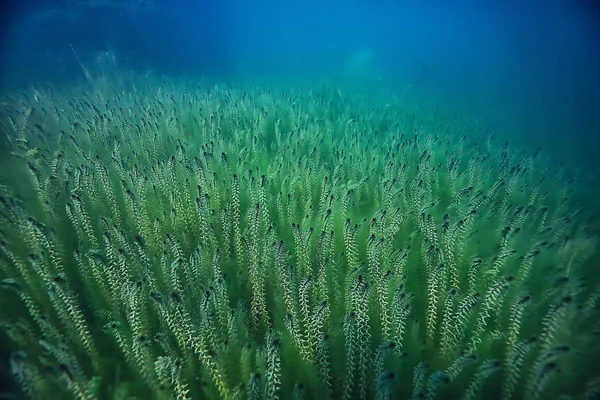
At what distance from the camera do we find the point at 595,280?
8.92 ft

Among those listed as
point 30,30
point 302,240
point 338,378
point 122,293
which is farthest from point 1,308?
point 30,30

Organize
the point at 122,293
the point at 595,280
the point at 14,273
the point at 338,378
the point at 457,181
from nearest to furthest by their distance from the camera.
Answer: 1. the point at 338,378
2. the point at 122,293
3. the point at 14,273
4. the point at 595,280
5. the point at 457,181

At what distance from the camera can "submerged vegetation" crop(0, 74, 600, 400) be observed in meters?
1.76

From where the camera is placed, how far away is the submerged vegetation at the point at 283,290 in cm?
176

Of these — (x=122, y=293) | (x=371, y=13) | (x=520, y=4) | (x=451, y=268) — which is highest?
(x=371, y=13)

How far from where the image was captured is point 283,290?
228cm

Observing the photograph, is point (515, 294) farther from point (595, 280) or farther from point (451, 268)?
point (595, 280)

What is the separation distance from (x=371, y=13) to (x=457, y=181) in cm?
10656

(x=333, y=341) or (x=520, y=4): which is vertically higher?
(x=520, y=4)

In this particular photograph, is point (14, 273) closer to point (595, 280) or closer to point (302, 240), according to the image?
point (302, 240)

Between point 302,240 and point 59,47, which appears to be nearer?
point 302,240

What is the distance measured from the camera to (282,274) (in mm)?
2148

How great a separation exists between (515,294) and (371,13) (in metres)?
109

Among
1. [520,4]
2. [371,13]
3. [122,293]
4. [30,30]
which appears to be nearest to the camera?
[122,293]
